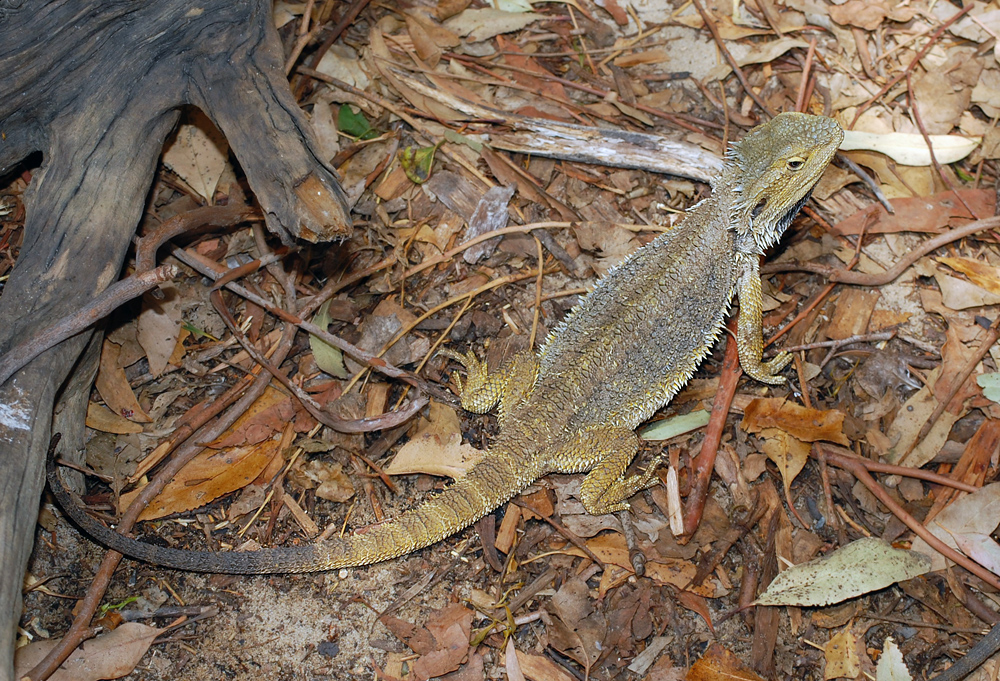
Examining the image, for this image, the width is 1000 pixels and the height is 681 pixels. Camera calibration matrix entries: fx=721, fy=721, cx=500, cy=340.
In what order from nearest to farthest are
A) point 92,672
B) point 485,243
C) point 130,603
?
point 92,672 < point 130,603 < point 485,243

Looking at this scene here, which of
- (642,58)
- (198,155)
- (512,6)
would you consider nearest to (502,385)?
(198,155)

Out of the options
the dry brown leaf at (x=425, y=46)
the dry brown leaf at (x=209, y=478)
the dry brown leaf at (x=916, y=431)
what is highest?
the dry brown leaf at (x=425, y=46)

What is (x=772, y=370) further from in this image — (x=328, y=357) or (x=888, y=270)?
(x=328, y=357)

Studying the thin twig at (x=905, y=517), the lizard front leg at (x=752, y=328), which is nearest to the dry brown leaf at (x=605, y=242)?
the lizard front leg at (x=752, y=328)

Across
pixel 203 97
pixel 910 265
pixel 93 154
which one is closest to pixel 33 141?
pixel 93 154

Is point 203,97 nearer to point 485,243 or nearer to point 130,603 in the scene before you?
point 485,243

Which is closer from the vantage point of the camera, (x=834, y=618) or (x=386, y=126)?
(x=834, y=618)

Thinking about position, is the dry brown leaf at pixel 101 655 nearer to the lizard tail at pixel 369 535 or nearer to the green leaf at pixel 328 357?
the lizard tail at pixel 369 535

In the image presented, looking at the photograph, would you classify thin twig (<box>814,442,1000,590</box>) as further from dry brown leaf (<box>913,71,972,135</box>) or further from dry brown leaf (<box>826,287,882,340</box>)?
dry brown leaf (<box>913,71,972,135</box>)
